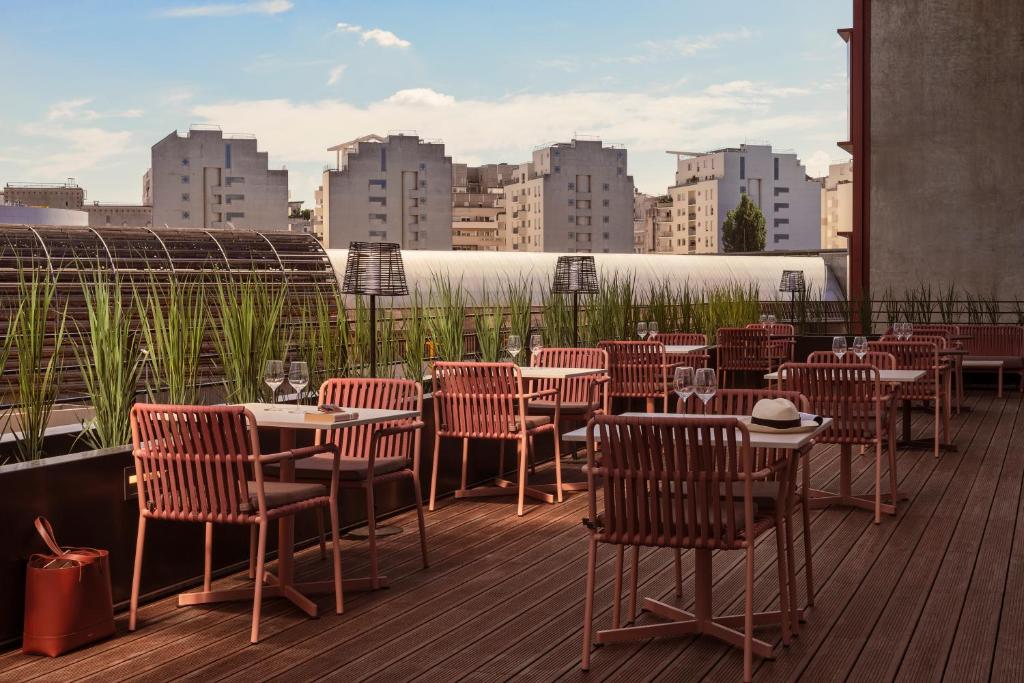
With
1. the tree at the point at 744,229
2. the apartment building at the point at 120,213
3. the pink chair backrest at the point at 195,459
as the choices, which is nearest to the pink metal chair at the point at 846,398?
the pink chair backrest at the point at 195,459

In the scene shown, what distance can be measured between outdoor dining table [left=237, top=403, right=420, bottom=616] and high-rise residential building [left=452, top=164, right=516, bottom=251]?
106883mm

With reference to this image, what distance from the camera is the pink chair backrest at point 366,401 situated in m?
5.18

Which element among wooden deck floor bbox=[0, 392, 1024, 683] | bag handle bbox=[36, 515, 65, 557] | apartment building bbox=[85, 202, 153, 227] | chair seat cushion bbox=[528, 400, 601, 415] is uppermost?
apartment building bbox=[85, 202, 153, 227]

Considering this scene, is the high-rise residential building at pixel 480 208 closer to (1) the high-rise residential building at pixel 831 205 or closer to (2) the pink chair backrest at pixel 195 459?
(1) the high-rise residential building at pixel 831 205

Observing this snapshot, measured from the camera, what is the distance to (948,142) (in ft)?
56.4

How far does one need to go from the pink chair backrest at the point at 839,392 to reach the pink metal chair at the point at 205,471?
282 cm

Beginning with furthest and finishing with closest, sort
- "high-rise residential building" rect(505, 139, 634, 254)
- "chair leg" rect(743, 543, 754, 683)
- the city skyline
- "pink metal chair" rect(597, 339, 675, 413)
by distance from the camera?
"high-rise residential building" rect(505, 139, 634, 254), the city skyline, "pink metal chair" rect(597, 339, 675, 413), "chair leg" rect(743, 543, 754, 683)

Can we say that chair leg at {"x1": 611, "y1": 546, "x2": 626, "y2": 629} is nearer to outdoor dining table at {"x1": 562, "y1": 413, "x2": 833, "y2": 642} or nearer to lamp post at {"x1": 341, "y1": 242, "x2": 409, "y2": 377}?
outdoor dining table at {"x1": 562, "y1": 413, "x2": 833, "y2": 642}

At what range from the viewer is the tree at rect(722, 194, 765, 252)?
9781 centimetres

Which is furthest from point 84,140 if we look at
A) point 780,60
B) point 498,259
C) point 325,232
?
point 498,259

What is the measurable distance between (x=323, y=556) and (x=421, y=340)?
2.17m

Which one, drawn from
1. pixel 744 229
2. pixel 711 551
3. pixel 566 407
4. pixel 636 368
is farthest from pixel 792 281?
pixel 744 229

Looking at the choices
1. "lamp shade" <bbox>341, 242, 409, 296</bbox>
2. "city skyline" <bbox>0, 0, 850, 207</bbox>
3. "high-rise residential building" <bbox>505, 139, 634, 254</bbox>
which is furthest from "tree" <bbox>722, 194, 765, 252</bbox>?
"lamp shade" <bbox>341, 242, 409, 296</bbox>

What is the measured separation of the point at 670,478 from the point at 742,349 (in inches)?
298
